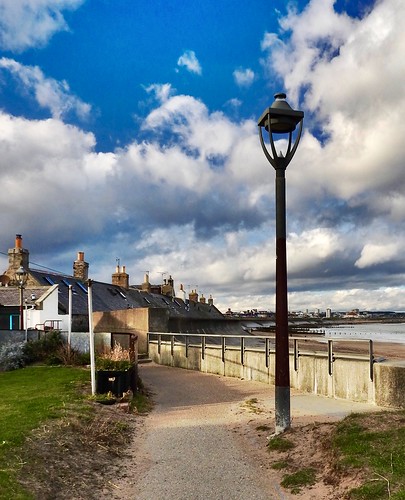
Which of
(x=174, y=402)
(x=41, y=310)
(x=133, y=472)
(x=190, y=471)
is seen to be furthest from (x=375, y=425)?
(x=41, y=310)

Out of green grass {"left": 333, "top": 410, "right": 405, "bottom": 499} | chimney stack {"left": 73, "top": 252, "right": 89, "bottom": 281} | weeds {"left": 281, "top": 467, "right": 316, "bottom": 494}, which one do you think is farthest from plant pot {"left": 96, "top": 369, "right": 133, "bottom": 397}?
chimney stack {"left": 73, "top": 252, "right": 89, "bottom": 281}

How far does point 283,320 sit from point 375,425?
6.99 ft

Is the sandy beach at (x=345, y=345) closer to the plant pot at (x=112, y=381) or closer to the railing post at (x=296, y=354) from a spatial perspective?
the railing post at (x=296, y=354)

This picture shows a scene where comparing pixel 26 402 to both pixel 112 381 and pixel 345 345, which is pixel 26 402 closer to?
pixel 112 381

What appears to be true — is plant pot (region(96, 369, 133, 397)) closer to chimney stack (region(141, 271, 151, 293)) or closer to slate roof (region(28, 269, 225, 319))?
slate roof (region(28, 269, 225, 319))

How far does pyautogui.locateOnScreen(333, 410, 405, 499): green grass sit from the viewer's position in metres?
5.25

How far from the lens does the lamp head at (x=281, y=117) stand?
8828mm

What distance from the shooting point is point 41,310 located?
2905 cm

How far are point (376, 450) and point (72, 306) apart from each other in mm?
25910

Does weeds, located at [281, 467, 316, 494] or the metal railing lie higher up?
the metal railing

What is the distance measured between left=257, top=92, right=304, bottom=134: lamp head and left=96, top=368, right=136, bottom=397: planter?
6468mm

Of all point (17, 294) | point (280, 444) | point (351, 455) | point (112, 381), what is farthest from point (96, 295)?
point (351, 455)

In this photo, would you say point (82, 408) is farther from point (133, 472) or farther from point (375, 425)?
point (375, 425)

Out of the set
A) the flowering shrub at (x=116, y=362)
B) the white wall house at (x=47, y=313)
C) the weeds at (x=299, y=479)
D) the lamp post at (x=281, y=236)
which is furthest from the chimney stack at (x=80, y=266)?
the weeds at (x=299, y=479)
